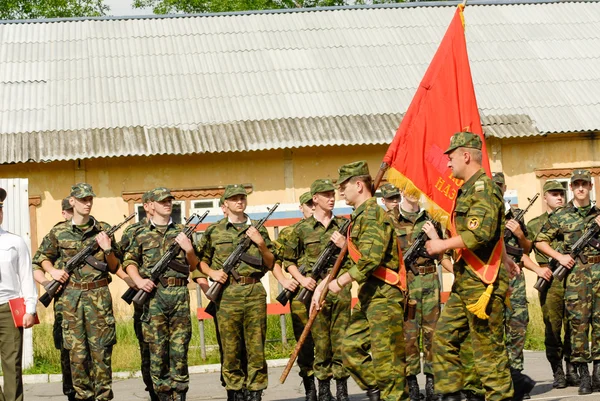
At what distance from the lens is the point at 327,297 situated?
10750mm

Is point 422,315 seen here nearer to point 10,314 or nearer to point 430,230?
point 430,230

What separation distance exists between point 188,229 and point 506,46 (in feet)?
42.5

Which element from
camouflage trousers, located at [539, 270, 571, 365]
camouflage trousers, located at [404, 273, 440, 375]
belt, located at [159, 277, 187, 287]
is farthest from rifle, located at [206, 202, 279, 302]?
camouflage trousers, located at [539, 270, 571, 365]

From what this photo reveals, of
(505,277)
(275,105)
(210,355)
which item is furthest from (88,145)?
(505,277)

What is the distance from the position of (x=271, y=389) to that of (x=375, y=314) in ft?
12.9

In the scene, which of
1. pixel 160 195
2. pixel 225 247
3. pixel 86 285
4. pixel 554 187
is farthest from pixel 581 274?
pixel 86 285

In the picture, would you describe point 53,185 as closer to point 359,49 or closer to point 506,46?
point 359,49

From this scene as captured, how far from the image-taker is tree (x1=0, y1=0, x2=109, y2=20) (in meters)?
31.7

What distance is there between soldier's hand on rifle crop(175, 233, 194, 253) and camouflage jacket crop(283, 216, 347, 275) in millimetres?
1145

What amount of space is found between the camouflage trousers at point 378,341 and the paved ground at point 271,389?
249 cm

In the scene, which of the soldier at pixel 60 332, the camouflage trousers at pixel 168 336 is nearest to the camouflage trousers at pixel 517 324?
the camouflage trousers at pixel 168 336

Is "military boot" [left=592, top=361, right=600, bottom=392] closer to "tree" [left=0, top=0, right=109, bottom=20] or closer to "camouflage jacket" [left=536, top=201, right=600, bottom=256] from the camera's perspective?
"camouflage jacket" [left=536, top=201, right=600, bottom=256]

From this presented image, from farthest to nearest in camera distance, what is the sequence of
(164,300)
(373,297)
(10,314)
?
(164,300)
(10,314)
(373,297)

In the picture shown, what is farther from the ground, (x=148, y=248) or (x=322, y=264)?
(x=148, y=248)
